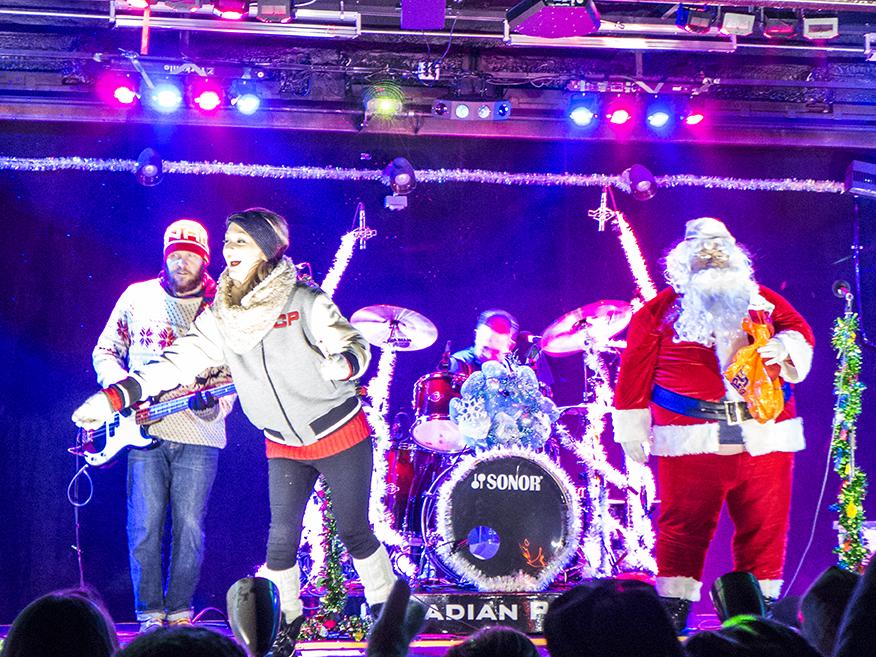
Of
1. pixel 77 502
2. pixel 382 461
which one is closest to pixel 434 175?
pixel 382 461

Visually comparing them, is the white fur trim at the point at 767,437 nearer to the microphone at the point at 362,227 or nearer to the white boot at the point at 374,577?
the white boot at the point at 374,577

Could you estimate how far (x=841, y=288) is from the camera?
22.2 ft

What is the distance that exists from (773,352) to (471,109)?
119 inches

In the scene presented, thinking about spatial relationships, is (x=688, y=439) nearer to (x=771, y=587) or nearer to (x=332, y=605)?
(x=771, y=587)

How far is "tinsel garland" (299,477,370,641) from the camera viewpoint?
525cm

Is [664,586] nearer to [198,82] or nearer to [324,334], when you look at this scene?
[324,334]

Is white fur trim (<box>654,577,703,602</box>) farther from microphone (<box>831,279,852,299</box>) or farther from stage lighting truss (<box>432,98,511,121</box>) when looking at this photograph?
stage lighting truss (<box>432,98,511,121</box>)

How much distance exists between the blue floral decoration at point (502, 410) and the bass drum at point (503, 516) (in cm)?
24

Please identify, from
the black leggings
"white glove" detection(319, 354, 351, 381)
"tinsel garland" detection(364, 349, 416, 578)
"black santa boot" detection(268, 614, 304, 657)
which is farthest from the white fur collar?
"tinsel garland" detection(364, 349, 416, 578)

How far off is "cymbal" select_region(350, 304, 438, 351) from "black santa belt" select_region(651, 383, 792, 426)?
1.95 m

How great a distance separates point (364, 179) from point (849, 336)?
363 centimetres

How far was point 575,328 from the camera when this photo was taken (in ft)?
21.2

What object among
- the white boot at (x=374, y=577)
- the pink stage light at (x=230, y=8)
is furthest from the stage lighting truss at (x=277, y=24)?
the white boot at (x=374, y=577)

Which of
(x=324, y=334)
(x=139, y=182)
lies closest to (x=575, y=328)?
(x=324, y=334)
